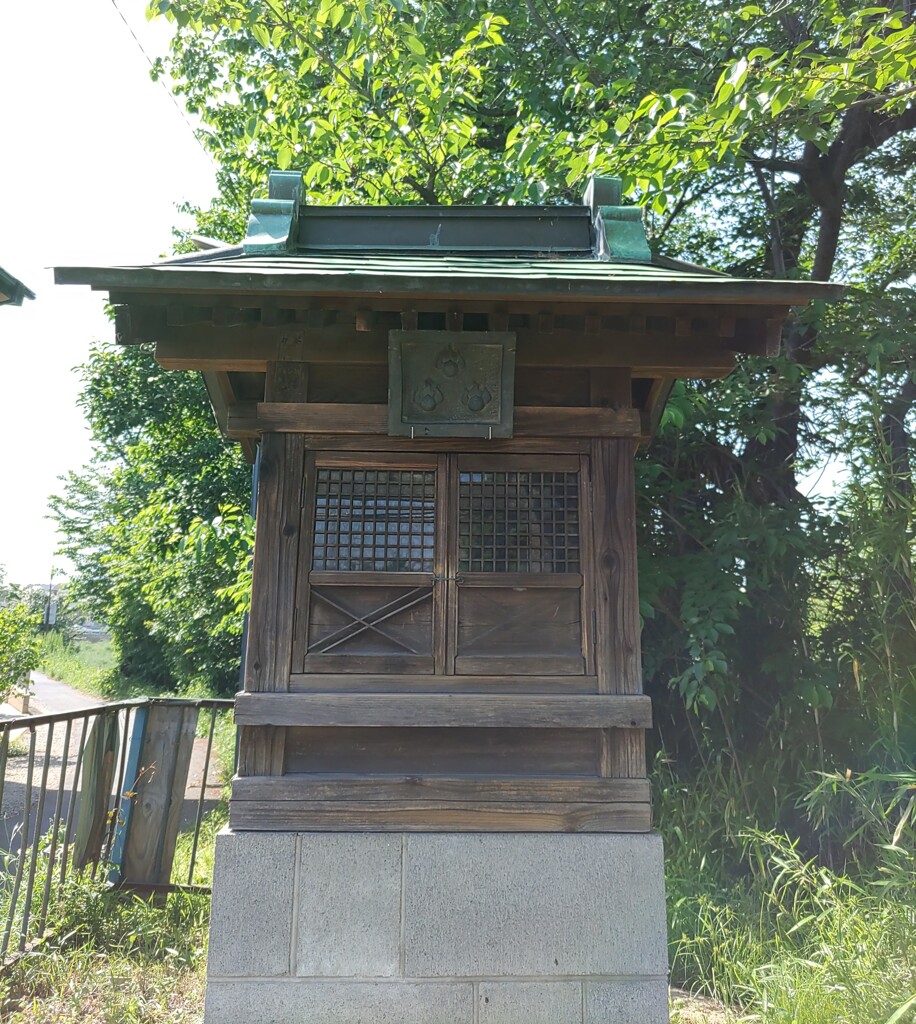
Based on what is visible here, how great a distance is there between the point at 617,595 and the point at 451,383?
1.18 meters

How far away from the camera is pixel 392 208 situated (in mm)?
4137

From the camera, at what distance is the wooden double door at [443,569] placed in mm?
3322

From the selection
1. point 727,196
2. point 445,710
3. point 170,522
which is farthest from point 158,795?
point 727,196

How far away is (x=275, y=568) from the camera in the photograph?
11.0ft

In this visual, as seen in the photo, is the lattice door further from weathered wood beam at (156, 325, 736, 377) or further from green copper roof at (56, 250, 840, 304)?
green copper roof at (56, 250, 840, 304)

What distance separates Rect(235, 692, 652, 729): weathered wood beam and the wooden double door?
0.29 ft

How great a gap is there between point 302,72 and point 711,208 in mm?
4486

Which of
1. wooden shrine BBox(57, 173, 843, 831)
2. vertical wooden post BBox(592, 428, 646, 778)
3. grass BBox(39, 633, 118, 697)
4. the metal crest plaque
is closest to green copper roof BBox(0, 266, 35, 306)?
wooden shrine BBox(57, 173, 843, 831)

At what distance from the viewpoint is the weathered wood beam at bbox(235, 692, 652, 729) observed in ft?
10.5

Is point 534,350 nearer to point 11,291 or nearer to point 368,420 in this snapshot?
point 368,420

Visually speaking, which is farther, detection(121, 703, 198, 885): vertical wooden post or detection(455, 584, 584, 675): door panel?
detection(121, 703, 198, 885): vertical wooden post

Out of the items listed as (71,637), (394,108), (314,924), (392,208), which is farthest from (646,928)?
(71,637)

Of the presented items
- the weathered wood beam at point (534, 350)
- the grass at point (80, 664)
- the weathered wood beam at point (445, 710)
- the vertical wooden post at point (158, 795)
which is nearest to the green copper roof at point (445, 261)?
the weathered wood beam at point (534, 350)

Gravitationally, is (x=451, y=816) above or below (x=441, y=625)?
below
